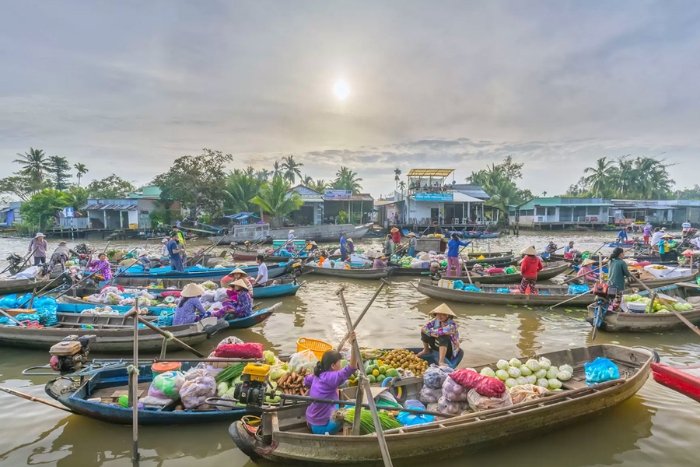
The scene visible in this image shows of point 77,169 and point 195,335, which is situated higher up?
point 77,169

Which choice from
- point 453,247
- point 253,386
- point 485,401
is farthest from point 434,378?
point 453,247

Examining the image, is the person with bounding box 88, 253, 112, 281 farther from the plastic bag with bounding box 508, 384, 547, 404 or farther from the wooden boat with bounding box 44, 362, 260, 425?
the plastic bag with bounding box 508, 384, 547, 404

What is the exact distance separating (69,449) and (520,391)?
Result: 554 cm

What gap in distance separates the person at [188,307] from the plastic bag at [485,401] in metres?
5.28

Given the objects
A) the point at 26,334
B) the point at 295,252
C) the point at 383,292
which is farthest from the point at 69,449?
the point at 295,252

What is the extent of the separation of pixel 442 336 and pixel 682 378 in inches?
111

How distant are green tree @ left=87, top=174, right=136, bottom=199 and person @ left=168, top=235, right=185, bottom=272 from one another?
114 ft

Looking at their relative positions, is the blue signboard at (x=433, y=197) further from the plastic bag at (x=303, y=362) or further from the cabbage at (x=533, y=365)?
the plastic bag at (x=303, y=362)

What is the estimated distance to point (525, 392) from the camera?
16.5 ft

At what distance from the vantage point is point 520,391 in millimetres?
5055

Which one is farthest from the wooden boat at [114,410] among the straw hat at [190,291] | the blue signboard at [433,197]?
the blue signboard at [433,197]

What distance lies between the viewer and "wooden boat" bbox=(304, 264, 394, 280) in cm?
1558

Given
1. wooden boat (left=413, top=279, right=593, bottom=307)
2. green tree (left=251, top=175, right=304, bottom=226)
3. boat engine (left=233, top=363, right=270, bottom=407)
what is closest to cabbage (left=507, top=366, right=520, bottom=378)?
boat engine (left=233, top=363, right=270, bottom=407)

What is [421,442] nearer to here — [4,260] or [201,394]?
[201,394]
